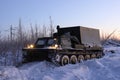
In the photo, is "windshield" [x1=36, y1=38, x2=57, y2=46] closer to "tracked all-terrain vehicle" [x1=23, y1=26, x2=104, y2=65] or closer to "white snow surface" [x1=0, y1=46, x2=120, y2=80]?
"tracked all-terrain vehicle" [x1=23, y1=26, x2=104, y2=65]

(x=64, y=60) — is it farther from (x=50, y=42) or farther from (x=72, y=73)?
(x=72, y=73)

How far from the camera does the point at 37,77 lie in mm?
13766

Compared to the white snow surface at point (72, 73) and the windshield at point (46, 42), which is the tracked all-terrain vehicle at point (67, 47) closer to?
the windshield at point (46, 42)

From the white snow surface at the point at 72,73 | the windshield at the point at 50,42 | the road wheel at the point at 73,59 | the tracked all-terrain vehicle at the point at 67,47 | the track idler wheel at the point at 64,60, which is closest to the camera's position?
the white snow surface at the point at 72,73

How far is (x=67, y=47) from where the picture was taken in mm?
23375

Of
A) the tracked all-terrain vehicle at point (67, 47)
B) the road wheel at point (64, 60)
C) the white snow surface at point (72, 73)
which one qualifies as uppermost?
the tracked all-terrain vehicle at point (67, 47)

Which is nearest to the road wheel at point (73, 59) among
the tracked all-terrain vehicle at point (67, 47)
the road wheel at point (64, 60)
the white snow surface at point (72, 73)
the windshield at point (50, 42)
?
the tracked all-terrain vehicle at point (67, 47)

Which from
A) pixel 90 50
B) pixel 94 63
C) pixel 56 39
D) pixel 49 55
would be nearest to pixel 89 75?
pixel 94 63

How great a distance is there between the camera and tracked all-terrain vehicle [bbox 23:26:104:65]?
21.7 m

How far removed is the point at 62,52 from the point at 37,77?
335 inches

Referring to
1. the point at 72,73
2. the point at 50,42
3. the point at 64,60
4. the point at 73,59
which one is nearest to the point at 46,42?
the point at 50,42

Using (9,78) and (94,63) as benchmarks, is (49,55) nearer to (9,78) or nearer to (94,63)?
(94,63)

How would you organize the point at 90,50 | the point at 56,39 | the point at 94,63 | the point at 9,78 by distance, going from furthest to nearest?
the point at 90,50 < the point at 56,39 < the point at 94,63 < the point at 9,78

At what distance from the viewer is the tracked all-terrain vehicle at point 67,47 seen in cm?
2167
